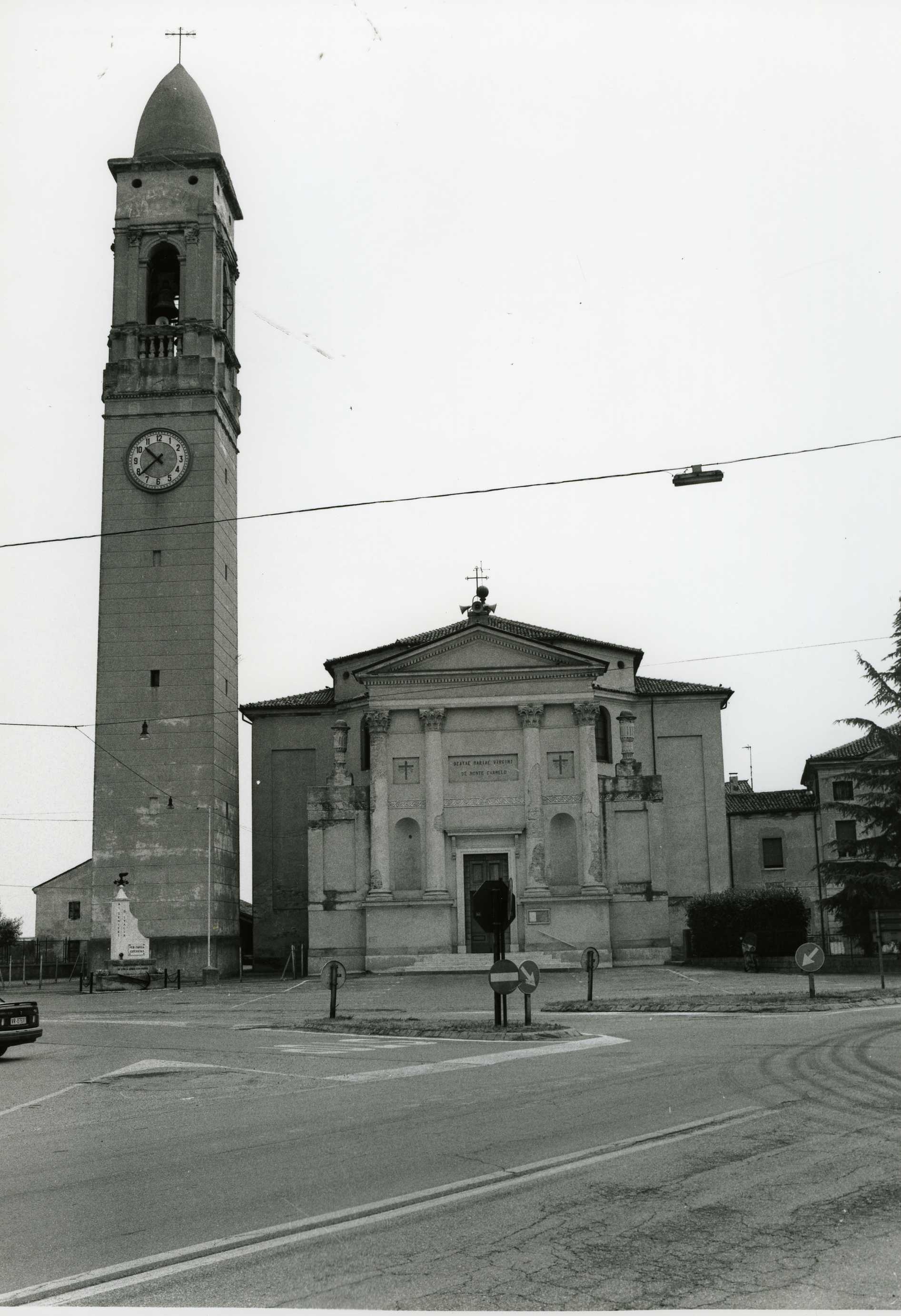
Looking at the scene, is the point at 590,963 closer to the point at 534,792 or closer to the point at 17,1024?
the point at 17,1024

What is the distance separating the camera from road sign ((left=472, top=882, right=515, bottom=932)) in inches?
887

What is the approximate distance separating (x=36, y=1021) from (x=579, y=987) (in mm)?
18075

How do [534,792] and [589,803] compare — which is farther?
[534,792]

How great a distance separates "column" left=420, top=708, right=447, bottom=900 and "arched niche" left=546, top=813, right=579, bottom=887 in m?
3.92

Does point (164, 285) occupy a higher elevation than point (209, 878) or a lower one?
higher

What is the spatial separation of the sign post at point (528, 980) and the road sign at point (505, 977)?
0.69 metres

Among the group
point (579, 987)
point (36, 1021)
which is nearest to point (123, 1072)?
point (36, 1021)

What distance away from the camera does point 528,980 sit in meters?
22.7

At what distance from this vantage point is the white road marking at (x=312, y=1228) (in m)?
6.70

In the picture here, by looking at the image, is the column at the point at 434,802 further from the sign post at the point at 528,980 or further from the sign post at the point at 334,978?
the sign post at the point at 528,980

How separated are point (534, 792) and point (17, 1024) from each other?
98.5ft

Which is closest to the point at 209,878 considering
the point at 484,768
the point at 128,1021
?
the point at 484,768

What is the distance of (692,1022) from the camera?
22.8 meters

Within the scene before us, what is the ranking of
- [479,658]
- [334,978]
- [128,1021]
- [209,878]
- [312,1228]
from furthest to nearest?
1. [479,658]
2. [209,878]
3. [128,1021]
4. [334,978]
5. [312,1228]
